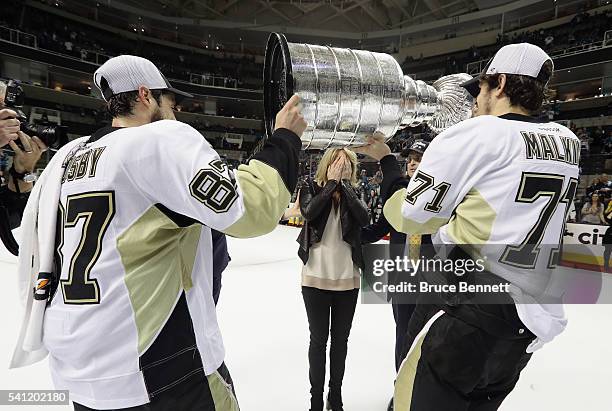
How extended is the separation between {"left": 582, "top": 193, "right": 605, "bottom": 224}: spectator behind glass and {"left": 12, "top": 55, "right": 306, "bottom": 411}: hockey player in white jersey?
8920 mm

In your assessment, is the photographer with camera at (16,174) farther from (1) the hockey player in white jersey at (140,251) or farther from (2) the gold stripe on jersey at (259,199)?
(2) the gold stripe on jersey at (259,199)

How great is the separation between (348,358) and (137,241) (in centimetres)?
268

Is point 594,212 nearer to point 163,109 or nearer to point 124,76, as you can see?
point 163,109

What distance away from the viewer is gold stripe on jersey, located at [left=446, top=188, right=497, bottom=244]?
118cm

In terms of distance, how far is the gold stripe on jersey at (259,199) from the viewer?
1019 millimetres

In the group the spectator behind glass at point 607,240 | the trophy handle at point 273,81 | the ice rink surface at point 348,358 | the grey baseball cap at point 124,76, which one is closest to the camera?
the grey baseball cap at point 124,76

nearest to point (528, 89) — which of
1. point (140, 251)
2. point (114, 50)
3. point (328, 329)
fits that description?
point (140, 251)

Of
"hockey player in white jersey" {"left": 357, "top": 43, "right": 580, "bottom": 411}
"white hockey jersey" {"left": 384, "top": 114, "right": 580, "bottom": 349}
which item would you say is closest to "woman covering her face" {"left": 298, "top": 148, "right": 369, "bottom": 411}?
"hockey player in white jersey" {"left": 357, "top": 43, "right": 580, "bottom": 411}

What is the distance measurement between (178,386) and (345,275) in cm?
149

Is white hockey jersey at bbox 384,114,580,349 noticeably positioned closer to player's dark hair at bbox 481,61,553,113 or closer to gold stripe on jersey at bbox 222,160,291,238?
player's dark hair at bbox 481,61,553,113

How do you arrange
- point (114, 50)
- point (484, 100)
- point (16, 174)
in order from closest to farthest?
point (484, 100) < point (16, 174) < point (114, 50)

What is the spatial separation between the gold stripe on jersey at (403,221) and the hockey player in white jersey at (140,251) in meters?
0.44

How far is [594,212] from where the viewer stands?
8211mm

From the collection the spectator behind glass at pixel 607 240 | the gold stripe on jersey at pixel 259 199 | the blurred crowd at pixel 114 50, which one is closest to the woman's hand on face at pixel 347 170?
the gold stripe on jersey at pixel 259 199
